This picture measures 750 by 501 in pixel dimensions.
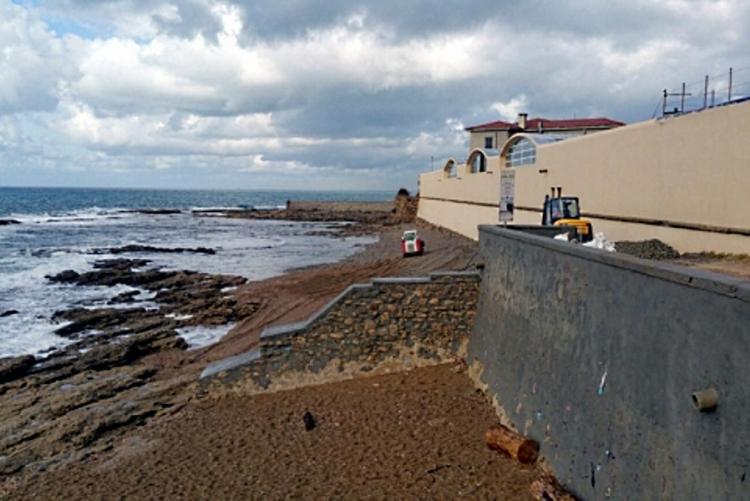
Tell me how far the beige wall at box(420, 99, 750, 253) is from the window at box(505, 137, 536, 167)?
2.85 metres

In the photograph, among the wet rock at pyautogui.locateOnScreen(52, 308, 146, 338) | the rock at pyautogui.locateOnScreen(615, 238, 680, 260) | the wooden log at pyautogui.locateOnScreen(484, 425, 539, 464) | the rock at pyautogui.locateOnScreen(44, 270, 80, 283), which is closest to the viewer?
the wooden log at pyautogui.locateOnScreen(484, 425, 539, 464)

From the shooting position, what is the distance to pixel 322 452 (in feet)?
30.9

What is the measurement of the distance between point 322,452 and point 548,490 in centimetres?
372

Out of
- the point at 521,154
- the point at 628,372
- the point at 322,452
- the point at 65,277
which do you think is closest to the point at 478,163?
the point at 521,154

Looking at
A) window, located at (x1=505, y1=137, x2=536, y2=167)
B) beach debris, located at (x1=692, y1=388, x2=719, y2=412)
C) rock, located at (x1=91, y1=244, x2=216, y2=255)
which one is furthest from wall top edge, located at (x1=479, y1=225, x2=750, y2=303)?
rock, located at (x1=91, y1=244, x2=216, y2=255)

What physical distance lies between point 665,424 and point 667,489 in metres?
0.52

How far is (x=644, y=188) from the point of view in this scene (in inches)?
706

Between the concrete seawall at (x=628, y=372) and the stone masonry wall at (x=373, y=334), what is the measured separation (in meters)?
2.61

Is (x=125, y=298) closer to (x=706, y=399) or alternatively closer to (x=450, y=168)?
(x=706, y=399)

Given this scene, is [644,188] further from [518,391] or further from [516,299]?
[518,391]

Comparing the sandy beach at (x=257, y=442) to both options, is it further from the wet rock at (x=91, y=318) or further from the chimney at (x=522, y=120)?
the chimney at (x=522, y=120)

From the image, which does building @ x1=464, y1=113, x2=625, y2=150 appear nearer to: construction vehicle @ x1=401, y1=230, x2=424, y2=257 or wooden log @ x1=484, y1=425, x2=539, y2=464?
construction vehicle @ x1=401, y1=230, x2=424, y2=257

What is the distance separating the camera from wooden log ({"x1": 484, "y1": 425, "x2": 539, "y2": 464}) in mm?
7949

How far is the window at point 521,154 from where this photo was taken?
1105 inches
